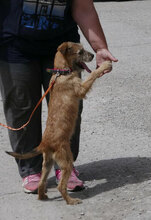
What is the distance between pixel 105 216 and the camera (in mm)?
4453

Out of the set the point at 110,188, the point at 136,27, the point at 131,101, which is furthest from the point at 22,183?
the point at 136,27

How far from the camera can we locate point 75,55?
4.96 metres

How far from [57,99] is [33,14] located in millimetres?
785

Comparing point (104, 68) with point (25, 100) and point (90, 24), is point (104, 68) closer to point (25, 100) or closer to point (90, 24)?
point (90, 24)

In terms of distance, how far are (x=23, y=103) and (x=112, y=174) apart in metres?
1.18

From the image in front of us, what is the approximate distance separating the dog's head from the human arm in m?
0.12

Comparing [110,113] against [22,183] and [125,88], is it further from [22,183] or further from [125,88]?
[22,183]

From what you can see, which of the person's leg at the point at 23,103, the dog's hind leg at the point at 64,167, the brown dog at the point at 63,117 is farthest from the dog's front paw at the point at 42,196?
the person's leg at the point at 23,103

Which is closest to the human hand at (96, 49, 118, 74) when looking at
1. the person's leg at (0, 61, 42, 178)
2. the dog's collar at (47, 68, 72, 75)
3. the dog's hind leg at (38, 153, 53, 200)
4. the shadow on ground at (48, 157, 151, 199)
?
the dog's collar at (47, 68, 72, 75)

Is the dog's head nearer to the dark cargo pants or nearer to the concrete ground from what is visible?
the dark cargo pants

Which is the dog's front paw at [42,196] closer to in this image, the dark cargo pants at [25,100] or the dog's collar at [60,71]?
the dark cargo pants at [25,100]

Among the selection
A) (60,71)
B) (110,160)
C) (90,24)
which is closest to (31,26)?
(60,71)

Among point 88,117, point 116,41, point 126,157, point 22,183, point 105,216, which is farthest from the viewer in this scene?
point 116,41

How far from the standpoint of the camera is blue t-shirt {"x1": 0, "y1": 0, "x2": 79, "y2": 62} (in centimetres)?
473
